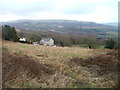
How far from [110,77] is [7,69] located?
340 cm

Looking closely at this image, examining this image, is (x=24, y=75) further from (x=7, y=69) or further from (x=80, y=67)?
(x=80, y=67)

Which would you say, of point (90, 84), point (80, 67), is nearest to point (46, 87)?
point (90, 84)

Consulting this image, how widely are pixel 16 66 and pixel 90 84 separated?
2.57 metres

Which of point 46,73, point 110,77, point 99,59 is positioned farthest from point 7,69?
point 99,59

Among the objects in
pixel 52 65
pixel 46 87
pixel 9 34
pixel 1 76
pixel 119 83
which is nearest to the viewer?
pixel 119 83

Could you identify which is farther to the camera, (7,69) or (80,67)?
(80,67)

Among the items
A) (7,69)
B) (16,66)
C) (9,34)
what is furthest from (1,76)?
(9,34)

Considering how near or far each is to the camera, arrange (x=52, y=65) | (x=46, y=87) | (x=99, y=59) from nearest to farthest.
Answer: (x=46, y=87)
(x=52, y=65)
(x=99, y=59)

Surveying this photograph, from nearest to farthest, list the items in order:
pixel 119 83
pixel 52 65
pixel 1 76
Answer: pixel 119 83 < pixel 1 76 < pixel 52 65

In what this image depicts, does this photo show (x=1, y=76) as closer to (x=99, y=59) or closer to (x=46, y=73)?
(x=46, y=73)

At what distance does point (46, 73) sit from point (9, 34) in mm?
19995

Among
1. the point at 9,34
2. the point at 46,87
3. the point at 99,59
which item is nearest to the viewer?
the point at 46,87

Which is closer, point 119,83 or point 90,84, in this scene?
point 119,83

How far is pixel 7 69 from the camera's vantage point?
18.7 feet
